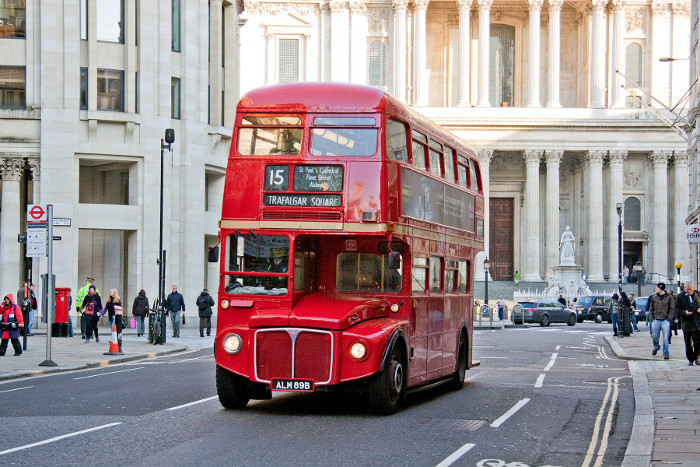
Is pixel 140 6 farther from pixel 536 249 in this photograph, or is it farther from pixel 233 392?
pixel 536 249

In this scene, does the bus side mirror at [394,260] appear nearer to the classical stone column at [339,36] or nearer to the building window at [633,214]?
the classical stone column at [339,36]

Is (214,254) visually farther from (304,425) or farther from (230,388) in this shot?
(304,425)

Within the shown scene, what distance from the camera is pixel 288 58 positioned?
87062 mm

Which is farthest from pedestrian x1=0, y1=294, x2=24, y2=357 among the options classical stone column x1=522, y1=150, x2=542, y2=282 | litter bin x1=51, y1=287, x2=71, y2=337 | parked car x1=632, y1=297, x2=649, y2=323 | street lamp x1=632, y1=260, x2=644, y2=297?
classical stone column x1=522, y1=150, x2=542, y2=282

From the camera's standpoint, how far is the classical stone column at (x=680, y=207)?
270 ft

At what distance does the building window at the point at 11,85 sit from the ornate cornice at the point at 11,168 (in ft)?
7.15

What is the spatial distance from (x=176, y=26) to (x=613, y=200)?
45.1 metres

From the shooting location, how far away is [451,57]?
289 feet

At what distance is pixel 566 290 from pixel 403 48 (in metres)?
23.9

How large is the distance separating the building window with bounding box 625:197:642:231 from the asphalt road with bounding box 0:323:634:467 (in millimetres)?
65596

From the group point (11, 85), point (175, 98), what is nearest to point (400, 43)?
point (175, 98)

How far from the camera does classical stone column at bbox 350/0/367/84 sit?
281ft

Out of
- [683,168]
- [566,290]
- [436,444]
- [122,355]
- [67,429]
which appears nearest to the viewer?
[436,444]

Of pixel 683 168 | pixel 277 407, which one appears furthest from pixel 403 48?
pixel 277 407
